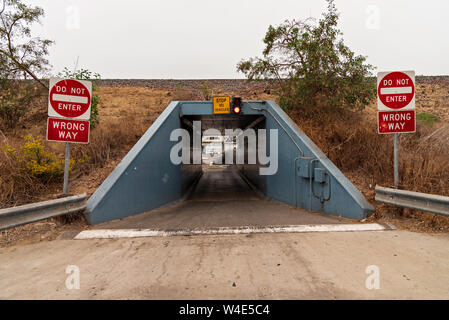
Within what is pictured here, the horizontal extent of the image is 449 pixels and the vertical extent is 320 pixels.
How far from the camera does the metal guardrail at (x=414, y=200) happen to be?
4.28 meters

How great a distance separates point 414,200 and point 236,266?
3.75 meters

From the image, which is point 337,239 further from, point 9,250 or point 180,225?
point 9,250

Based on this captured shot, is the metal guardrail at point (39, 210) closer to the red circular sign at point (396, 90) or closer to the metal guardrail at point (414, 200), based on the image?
the metal guardrail at point (414, 200)

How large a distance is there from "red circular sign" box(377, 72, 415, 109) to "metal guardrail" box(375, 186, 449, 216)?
5.91 ft

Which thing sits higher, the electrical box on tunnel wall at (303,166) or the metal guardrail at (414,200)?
the electrical box on tunnel wall at (303,166)

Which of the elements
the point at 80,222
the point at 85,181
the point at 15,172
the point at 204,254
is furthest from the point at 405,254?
the point at 15,172

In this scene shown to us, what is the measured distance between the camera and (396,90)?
205 inches

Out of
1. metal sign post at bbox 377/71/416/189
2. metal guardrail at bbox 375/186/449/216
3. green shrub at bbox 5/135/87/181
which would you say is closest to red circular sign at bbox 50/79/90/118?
green shrub at bbox 5/135/87/181

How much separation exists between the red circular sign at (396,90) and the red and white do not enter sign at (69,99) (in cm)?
621

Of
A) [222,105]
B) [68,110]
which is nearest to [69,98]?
[68,110]

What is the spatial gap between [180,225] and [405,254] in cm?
400

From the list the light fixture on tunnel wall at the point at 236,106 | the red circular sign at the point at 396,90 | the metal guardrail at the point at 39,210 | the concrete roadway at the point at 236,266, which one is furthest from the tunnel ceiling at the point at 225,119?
the concrete roadway at the point at 236,266

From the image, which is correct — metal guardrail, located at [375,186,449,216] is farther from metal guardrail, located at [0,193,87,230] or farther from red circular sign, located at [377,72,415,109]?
metal guardrail, located at [0,193,87,230]

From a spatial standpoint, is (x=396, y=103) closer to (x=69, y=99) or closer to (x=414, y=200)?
(x=414, y=200)
